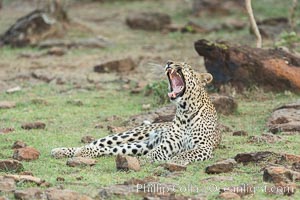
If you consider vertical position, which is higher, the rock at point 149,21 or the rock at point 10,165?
the rock at point 10,165

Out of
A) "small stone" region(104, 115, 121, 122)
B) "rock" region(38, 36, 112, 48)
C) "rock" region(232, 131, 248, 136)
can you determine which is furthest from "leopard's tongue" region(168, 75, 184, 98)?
"rock" region(38, 36, 112, 48)

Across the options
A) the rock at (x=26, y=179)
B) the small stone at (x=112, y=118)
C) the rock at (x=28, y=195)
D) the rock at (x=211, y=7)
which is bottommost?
the rock at (x=211, y=7)

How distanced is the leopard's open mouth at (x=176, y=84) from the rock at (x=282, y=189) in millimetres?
2644

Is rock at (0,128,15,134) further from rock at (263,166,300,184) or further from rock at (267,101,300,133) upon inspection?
rock at (263,166,300,184)

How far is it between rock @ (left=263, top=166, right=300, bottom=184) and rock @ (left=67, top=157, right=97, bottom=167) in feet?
7.98

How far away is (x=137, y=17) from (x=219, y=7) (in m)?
3.85

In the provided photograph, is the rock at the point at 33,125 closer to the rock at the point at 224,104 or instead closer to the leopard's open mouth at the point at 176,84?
the rock at the point at 224,104

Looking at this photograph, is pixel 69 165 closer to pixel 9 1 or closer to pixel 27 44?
pixel 27 44

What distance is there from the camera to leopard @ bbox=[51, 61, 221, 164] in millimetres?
11641

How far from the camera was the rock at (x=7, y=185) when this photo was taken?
30.4 ft

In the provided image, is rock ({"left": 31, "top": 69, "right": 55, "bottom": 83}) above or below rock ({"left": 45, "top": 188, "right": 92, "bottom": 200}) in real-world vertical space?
below

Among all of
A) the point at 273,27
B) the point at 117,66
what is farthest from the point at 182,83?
the point at 273,27

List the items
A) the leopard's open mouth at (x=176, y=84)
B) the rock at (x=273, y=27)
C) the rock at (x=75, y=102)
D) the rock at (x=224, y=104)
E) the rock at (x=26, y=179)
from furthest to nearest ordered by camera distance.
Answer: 1. the rock at (x=273, y=27)
2. the rock at (x=75, y=102)
3. the rock at (x=224, y=104)
4. the leopard's open mouth at (x=176, y=84)
5. the rock at (x=26, y=179)

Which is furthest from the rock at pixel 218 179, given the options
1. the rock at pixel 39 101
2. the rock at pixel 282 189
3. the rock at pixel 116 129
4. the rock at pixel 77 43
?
the rock at pixel 77 43
